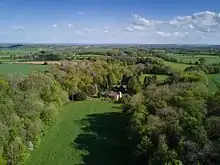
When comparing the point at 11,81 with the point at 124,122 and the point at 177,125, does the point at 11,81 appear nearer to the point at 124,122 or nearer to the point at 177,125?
the point at 124,122

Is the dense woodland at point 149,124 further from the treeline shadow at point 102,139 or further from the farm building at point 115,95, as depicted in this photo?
the farm building at point 115,95

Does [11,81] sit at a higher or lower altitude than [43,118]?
higher

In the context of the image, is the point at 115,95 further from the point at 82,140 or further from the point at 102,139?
the point at 82,140

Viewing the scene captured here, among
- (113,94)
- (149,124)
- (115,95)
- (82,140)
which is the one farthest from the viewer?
(113,94)

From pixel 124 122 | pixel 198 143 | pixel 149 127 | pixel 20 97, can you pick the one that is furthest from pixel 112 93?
pixel 198 143

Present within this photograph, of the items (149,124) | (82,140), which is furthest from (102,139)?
(149,124)

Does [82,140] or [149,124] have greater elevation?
[149,124]

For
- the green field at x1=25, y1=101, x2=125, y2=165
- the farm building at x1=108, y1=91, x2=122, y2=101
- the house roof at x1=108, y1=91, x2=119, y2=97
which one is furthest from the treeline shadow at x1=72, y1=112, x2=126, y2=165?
the house roof at x1=108, y1=91, x2=119, y2=97

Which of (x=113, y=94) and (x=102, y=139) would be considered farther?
(x=113, y=94)
